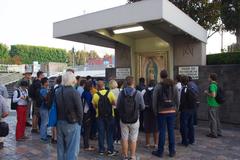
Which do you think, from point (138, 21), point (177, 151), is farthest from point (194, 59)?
point (177, 151)

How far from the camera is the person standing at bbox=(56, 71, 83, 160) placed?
5.33 meters

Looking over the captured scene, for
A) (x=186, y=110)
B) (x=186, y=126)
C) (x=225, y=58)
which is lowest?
(x=186, y=126)

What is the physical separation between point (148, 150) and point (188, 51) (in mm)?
5125

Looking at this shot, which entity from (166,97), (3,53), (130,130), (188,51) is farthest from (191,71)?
(3,53)

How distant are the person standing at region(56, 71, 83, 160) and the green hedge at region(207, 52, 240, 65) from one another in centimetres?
790

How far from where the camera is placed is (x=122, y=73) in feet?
43.4

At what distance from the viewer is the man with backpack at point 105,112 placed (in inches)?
271

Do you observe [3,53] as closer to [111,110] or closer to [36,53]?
[36,53]

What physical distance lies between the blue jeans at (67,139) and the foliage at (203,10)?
10.9 meters

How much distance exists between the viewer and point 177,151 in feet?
24.4

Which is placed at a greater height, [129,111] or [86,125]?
[129,111]

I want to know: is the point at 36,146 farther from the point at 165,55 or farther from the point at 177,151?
the point at 165,55

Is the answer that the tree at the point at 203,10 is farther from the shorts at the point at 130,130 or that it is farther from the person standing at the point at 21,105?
the shorts at the point at 130,130

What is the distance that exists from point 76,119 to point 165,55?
700 centimetres
